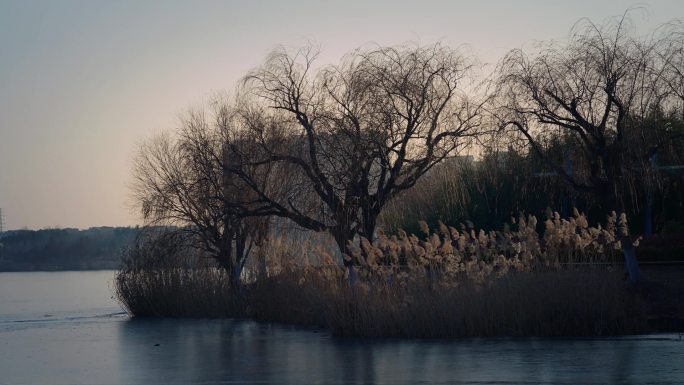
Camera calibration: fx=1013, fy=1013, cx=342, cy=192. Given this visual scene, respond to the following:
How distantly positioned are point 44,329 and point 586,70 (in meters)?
18.2

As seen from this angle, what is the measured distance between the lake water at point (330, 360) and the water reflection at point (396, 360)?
0.02 meters

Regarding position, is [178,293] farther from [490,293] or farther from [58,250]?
[58,250]

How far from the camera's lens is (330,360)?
17578mm

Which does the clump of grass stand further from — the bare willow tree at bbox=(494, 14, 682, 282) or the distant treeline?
the distant treeline

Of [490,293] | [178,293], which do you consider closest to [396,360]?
[490,293]

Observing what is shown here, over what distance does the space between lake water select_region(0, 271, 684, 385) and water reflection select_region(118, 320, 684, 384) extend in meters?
0.02

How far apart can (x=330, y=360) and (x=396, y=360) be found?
120 cm

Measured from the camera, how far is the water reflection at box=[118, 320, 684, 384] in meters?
14.6

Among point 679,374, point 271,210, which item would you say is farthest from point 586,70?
point 679,374

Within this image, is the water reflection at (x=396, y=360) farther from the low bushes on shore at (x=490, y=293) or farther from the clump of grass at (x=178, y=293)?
the clump of grass at (x=178, y=293)

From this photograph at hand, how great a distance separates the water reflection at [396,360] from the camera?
47.8ft

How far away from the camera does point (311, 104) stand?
2686cm

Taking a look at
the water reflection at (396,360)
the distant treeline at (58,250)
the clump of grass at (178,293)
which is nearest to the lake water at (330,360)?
the water reflection at (396,360)

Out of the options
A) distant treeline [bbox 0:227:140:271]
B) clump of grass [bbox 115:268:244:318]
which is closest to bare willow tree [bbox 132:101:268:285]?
clump of grass [bbox 115:268:244:318]
